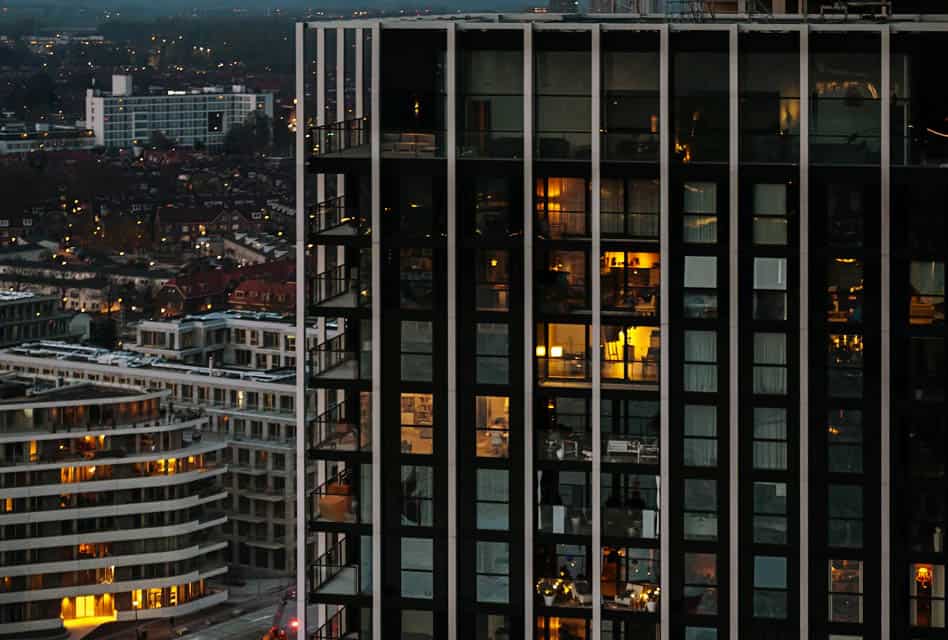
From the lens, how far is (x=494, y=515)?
19.9 m

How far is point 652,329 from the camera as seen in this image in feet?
64.7

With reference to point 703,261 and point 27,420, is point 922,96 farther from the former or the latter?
point 27,420

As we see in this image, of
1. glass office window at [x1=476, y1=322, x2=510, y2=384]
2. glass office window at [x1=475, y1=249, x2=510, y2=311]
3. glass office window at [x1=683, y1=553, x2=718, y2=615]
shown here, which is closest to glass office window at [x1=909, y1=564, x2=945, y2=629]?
glass office window at [x1=683, y1=553, x2=718, y2=615]

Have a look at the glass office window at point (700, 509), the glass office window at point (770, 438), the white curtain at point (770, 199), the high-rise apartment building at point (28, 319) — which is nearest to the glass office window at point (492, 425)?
the glass office window at point (700, 509)

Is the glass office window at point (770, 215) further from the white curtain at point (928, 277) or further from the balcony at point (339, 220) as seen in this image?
the balcony at point (339, 220)

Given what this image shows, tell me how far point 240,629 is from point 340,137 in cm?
4723

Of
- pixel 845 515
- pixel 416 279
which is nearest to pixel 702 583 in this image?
pixel 845 515

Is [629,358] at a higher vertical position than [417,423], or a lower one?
higher

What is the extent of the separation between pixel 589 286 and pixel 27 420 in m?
48.2

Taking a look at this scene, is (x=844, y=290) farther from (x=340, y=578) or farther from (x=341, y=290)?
(x=340, y=578)

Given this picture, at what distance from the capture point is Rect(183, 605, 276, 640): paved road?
65.2 meters

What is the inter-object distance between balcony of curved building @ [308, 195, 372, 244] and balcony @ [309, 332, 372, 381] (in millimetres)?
945

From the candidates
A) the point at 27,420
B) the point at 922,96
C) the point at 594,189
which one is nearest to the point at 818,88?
the point at 922,96

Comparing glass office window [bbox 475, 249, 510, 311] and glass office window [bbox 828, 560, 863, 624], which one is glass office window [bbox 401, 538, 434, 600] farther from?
glass office window [bbox 828, 560, 863, 624]
